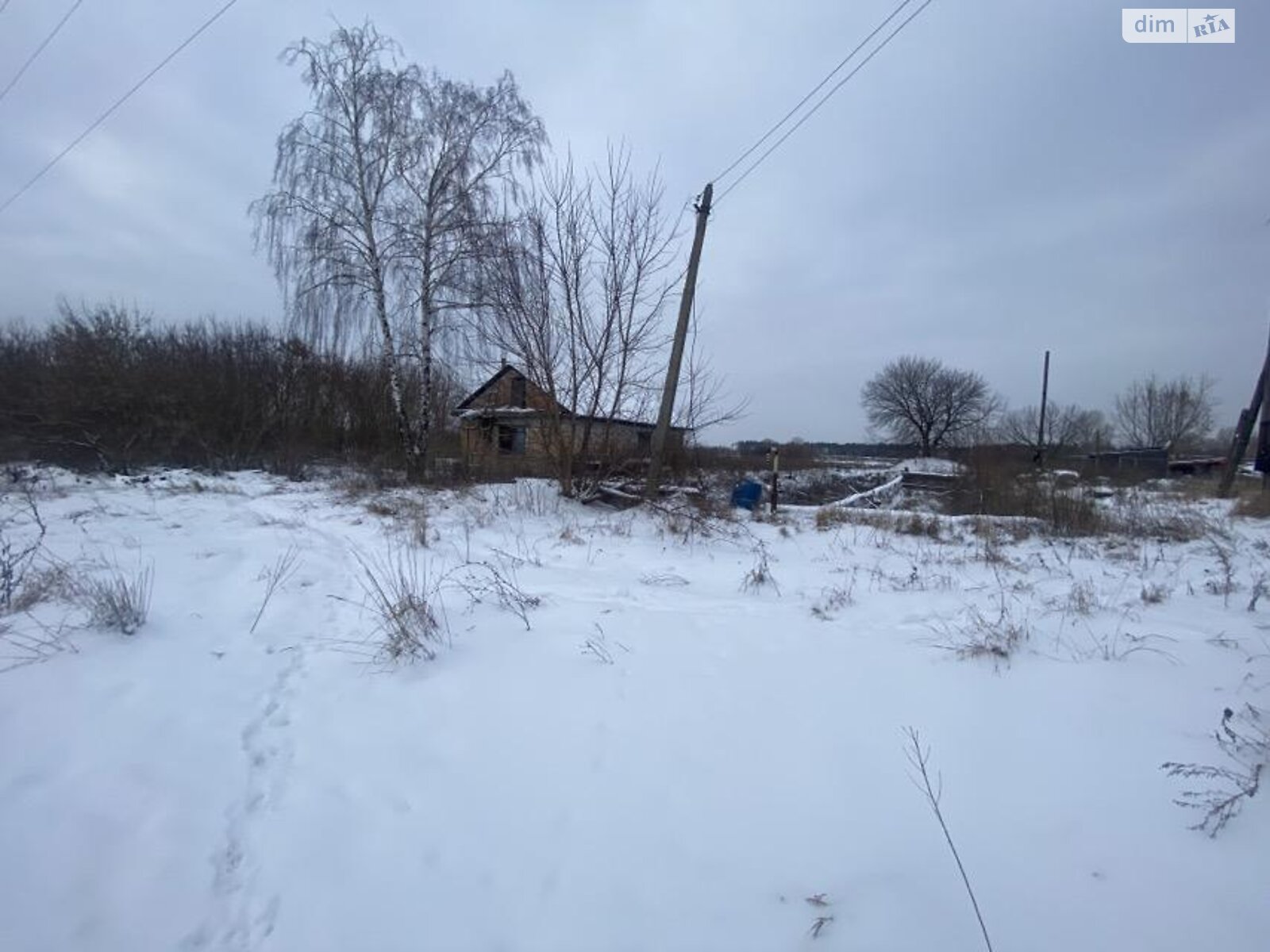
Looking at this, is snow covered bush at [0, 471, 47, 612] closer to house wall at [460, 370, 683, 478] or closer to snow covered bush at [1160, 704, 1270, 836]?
snow covered bush at [1160, 704, 1270, 836]

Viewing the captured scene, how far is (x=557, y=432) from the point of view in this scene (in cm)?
937

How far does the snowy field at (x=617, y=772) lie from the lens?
1590 mm

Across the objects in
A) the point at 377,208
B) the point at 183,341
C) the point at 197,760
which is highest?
the point at 377,208

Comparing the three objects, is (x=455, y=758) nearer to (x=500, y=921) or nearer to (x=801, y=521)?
(x=500, y=921)

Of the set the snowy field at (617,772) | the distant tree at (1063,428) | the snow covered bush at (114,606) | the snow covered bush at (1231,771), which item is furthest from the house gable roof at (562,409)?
the distant tree at (1063,428)

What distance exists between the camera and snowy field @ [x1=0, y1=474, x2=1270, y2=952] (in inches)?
62.6

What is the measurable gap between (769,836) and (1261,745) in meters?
2.05

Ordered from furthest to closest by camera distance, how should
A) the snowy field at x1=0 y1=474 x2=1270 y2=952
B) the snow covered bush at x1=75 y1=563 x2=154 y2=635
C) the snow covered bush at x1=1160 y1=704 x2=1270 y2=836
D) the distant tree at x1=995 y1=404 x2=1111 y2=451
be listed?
the distant tree at x1=995 y1=404 x2=1111 y2=451 → the snow covered bush at x1=75 y1=563 x2=154 y2=635 → the snow covered bush at x1=1160 y1=704 x2=1270 y2=836 → the snowy field at x1=0 y1=474 x2=1270 y2=952

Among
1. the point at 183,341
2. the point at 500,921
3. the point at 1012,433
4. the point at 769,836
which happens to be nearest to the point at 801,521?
the point at 769,836

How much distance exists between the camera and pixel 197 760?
2109 mm

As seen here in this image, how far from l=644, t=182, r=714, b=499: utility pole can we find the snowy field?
5.08 metres

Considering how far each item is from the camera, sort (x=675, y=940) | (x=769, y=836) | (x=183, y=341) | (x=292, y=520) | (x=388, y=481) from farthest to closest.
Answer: (x=183, y=341)
(x=388, y=481)
(x=292, y=520)
(x=769, y=836)
(x=675, y=940)

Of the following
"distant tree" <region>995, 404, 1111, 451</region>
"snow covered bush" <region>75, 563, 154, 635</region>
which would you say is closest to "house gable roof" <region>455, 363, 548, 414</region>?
"snow covered bush" <region>75, 563, 154, 635</region>

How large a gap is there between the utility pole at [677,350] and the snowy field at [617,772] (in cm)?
508
